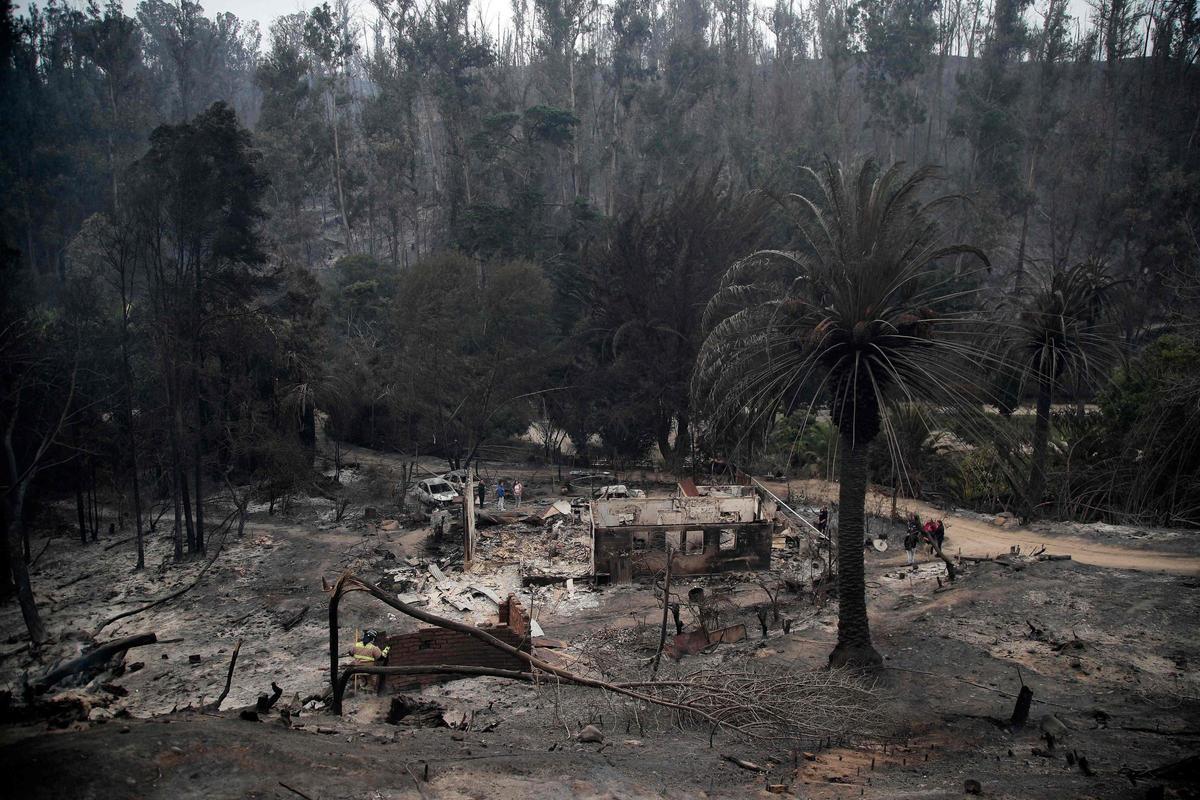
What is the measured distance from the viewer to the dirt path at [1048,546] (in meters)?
18.1

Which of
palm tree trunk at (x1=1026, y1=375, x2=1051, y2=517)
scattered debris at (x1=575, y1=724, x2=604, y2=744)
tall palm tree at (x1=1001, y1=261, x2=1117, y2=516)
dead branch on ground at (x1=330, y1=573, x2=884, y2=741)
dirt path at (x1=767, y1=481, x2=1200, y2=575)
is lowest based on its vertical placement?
dirt path at (x1=767, y1=481, x2=1200, y2=575)

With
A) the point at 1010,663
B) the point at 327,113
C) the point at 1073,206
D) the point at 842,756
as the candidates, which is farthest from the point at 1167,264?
the point at 327,113

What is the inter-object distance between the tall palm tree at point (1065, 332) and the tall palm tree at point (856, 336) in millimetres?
8489

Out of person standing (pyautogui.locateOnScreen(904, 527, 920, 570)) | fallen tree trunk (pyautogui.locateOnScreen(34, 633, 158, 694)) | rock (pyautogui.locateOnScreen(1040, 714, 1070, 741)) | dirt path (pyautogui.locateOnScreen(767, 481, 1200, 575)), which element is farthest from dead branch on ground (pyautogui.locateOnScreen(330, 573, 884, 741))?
dirt path (pyautogui.locateOnScreen(767, 481, 1200, 575))

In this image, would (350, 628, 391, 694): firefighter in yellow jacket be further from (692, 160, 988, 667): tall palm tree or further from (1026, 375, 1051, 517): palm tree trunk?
(1026, 375, 1051, 517): palm tree trunk

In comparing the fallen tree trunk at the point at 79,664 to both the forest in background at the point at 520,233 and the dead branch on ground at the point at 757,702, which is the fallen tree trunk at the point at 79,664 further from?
the forest in background at the point at 520,233

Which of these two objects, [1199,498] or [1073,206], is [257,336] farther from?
[1073,206]

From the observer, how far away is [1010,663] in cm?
1341

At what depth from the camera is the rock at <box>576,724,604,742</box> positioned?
10227mm

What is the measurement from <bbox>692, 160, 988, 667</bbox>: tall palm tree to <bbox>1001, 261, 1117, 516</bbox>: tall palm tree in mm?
8489

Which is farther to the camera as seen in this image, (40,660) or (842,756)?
(40,660)

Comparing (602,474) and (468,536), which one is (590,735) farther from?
(602,474)

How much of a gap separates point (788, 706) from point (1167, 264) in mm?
45606

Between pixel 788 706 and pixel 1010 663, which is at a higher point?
pixel 788 706
